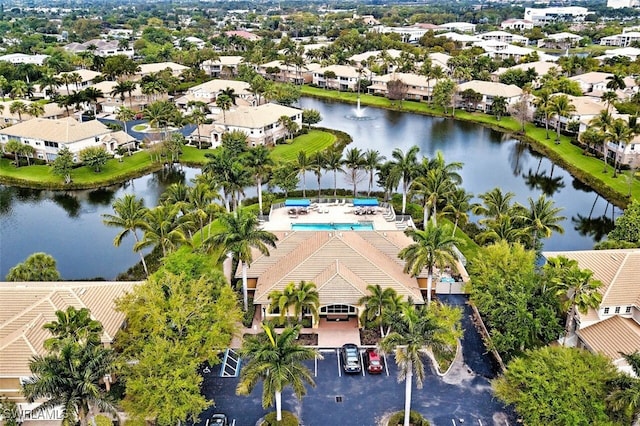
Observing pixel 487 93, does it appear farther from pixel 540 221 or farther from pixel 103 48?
pixel 103 48

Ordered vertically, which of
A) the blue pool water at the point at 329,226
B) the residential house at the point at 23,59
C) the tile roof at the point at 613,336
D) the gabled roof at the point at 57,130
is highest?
the residential house at the point at 23,59

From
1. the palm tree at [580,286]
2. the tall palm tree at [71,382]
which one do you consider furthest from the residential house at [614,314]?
the tall palm tree at [71,382]

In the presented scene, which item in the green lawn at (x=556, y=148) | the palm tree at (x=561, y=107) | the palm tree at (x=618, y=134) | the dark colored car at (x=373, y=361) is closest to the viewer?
the dark colored car at (x=373, y=361)

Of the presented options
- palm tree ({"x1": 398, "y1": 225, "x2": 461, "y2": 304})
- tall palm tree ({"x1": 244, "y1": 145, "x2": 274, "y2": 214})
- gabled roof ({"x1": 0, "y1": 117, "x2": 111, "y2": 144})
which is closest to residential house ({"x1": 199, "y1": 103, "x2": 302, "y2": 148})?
gabled roof ({"x1": 0, "y1": 117, "x2": 111, "y2": 144})

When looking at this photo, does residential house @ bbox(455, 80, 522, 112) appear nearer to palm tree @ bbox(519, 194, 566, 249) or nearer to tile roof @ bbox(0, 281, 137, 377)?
palm tree @ bbox(519, 194, 566, 249)

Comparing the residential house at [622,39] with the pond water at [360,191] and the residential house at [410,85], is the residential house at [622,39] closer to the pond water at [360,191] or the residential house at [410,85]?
the residential house at [410,85]

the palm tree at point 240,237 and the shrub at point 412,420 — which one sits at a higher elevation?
the palm tree at point 240,237

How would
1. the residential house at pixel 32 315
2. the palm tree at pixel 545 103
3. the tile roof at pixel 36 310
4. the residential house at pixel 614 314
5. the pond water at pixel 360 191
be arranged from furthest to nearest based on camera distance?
1. the palm tree at pixel 545 103
2. the pond water at pixel 360 191
3. the residential house at pixel 614 314
4. the tile roof at pixel 36 310
5. the residential house at pixel 32 315

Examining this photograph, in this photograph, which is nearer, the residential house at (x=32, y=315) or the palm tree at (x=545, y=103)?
the residential house at (x=32, y=315)
